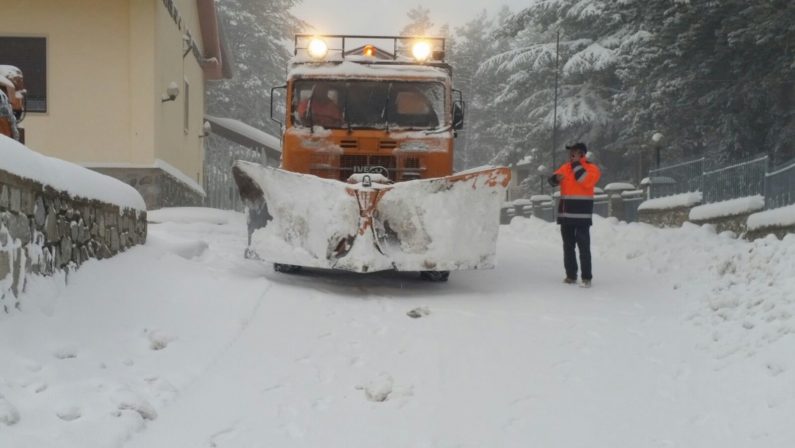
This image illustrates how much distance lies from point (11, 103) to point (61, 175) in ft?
6.16

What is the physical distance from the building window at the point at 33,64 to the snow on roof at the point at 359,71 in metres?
5.80

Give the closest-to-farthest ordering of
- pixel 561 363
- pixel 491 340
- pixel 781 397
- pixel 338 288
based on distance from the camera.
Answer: pixel 781 397 → pixel 561 363 → pixel 491 340 → pixel 338 288

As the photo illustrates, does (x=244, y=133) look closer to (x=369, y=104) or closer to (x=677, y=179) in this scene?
(x=677, y=179)

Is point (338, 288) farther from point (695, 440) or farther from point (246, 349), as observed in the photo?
point (695, 440)

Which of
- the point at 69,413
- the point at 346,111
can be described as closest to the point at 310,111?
the point at 346,111

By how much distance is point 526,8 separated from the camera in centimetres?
2477

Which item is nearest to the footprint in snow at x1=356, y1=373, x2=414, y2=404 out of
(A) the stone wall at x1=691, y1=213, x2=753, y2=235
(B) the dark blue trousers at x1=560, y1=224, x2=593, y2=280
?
(B) the dark blue trousers at x1=560, y1=224, x2=593, y2=280

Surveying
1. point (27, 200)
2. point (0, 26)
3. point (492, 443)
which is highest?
point (0, 26)

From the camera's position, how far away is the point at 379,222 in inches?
289

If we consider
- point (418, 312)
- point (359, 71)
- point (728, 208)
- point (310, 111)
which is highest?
point (359, 71)

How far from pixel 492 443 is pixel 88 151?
10600 millimetres

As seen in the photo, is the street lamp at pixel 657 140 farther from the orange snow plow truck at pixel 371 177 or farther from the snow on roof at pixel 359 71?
the snow on roof at pixel 359 71

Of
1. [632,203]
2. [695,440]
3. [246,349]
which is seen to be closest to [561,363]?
[695,440]

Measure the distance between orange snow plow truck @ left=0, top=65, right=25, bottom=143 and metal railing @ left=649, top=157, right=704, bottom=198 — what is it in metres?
10.4
